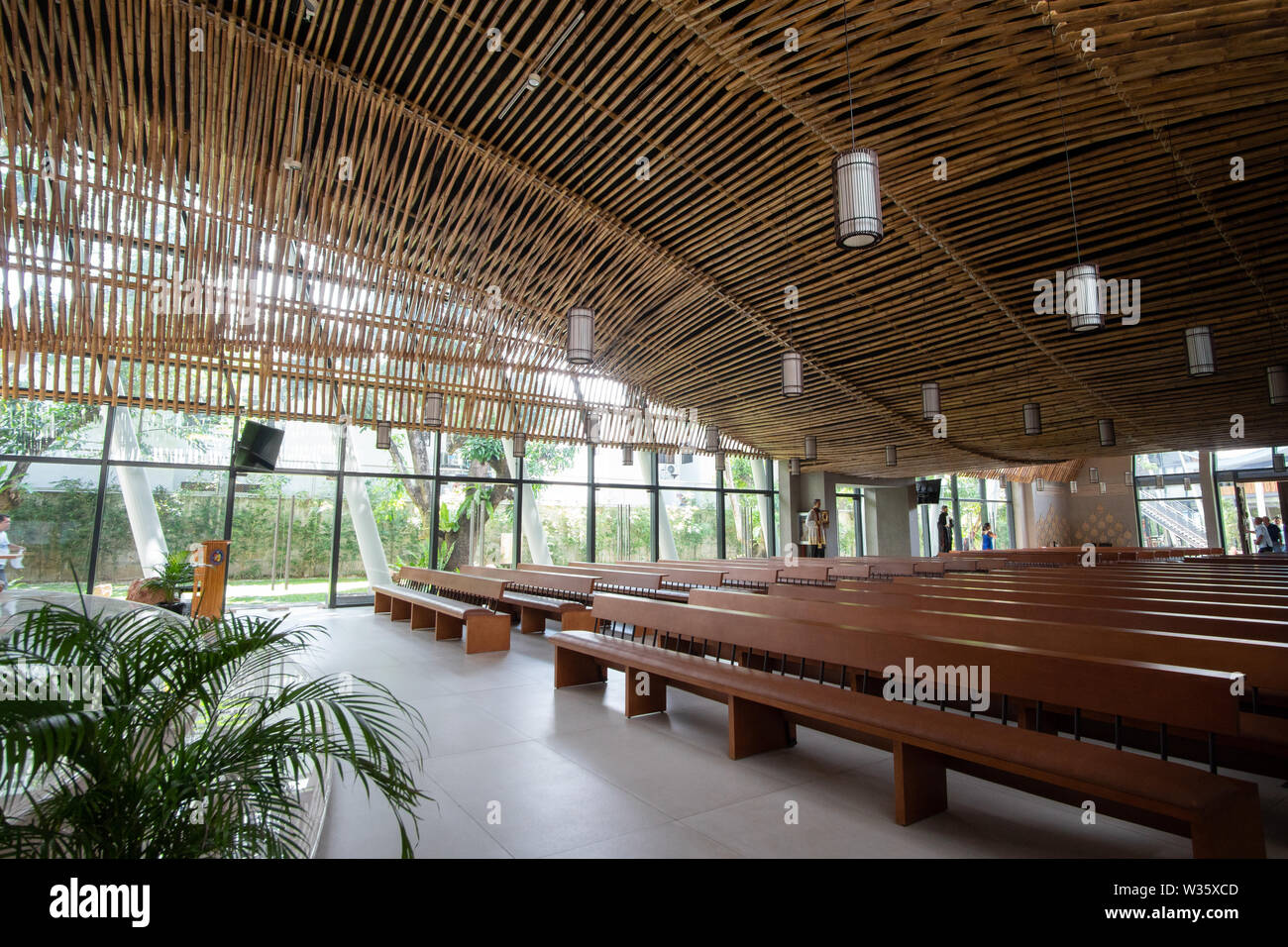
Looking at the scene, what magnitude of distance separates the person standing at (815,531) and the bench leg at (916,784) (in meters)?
12.1

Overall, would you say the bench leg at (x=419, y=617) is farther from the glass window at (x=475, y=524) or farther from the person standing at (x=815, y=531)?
the person standing at (x=815, y=531)

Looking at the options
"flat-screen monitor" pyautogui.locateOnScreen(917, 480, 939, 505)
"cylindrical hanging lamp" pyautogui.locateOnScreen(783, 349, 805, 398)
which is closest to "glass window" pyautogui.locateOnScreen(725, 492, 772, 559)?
"flat-screen monitor" pyautogui.locateOnScreen(917, 480, 939, 505)

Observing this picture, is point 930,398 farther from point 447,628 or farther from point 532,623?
point 447,628

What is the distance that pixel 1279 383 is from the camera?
21.6ft

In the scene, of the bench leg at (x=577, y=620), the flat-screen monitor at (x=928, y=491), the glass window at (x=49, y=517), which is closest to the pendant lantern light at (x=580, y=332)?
the bench leg at (x=577, y=620)

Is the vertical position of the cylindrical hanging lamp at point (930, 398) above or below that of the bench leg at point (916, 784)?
above

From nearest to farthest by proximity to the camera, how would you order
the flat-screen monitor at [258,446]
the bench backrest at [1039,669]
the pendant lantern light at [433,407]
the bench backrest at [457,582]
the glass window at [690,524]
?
the bench backrest at [1039,669]
the pendant lantern light at [433,407]
the bench backrest at [457,582]
the flat-screen monitor at [258,446]
the glass window at [690,524]

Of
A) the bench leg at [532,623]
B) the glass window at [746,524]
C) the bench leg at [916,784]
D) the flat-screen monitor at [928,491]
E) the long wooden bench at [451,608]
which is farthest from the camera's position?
the flat-screen monitor at [928,491]

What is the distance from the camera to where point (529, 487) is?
13031 mm

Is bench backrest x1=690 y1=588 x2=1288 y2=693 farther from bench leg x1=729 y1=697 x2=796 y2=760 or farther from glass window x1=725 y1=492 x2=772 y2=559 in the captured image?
glass window x1=725 y1=492 x2=772 y2=559

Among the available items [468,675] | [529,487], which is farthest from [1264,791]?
[529,487]

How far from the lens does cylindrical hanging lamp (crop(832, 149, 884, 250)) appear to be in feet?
10.7

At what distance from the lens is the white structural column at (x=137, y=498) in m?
9.16
